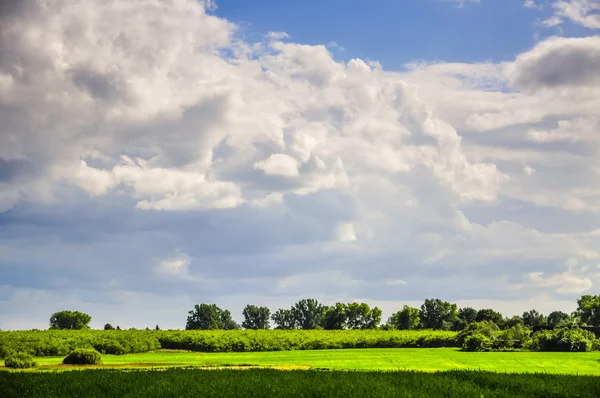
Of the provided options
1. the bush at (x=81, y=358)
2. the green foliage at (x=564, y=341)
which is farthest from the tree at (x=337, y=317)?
Answer: the bush at (x=81, y=358)

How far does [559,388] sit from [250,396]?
17024 mm

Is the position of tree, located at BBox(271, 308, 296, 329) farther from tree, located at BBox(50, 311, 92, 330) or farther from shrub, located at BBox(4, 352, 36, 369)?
shrub, located at BBox(4, 352, 36, 369)

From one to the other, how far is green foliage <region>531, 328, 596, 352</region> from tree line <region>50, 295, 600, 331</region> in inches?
1739

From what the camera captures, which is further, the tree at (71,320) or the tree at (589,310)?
the tree at (71,320)

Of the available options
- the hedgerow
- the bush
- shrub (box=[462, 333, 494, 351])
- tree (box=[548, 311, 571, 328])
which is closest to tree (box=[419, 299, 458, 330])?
tree (box=[548, 311, 571, 328])

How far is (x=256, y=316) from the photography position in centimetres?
19412

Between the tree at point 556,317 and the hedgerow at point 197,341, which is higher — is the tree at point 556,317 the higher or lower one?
the higher one

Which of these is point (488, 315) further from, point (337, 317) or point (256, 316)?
point (256, 316)

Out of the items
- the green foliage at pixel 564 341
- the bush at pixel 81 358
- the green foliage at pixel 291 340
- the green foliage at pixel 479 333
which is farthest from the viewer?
the green foliage at pixel 291 340

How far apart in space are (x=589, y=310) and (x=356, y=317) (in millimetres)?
53907

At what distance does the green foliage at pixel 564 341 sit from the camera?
82.1 m

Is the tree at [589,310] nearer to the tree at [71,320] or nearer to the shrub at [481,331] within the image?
the shrub at [481,331]

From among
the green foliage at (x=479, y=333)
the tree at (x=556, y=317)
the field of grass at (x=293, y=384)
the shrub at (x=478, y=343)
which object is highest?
the tree at (x=556, y=317)

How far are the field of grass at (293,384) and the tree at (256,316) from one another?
157416 mm
